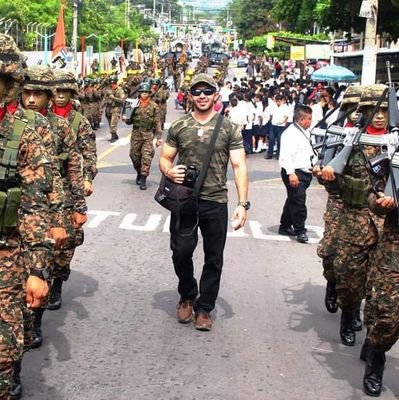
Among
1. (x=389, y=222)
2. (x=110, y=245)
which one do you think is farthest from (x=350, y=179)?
(x=110, y=245)

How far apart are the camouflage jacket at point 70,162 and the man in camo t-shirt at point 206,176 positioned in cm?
66

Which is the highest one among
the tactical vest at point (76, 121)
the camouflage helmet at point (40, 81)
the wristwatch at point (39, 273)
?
the camouflage helmet at point (40, 81)

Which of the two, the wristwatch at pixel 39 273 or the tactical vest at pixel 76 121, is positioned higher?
the tactical vest at pixel 76 121

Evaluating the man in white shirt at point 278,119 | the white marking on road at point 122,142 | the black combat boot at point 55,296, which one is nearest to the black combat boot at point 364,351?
the black combat boot at point 55,296

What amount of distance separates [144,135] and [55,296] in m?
7.01

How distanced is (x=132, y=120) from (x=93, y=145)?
23.0ft

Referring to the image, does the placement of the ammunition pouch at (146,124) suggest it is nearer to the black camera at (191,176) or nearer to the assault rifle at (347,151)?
the black camera at (191,176)

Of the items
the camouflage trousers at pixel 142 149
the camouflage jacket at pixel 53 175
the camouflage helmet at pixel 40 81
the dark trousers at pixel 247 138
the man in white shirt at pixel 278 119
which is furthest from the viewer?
the dark trousers at pixel 247 138

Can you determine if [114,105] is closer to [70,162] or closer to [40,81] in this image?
[70,162]

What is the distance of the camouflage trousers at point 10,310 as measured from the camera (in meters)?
3.71

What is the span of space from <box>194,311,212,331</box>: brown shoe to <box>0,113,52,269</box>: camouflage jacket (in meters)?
2.66

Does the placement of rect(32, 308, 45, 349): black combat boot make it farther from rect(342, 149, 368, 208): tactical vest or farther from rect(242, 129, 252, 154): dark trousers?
rect(242, 129, 252, 154): dark trousers

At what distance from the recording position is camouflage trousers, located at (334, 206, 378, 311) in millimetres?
5680

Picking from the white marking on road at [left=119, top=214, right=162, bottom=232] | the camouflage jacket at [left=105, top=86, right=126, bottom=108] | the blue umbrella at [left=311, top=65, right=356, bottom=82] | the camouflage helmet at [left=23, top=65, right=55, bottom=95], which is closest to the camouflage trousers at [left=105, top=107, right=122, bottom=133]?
the camouflage jacket at [left=105, top=86, right=126, bottom=108]
